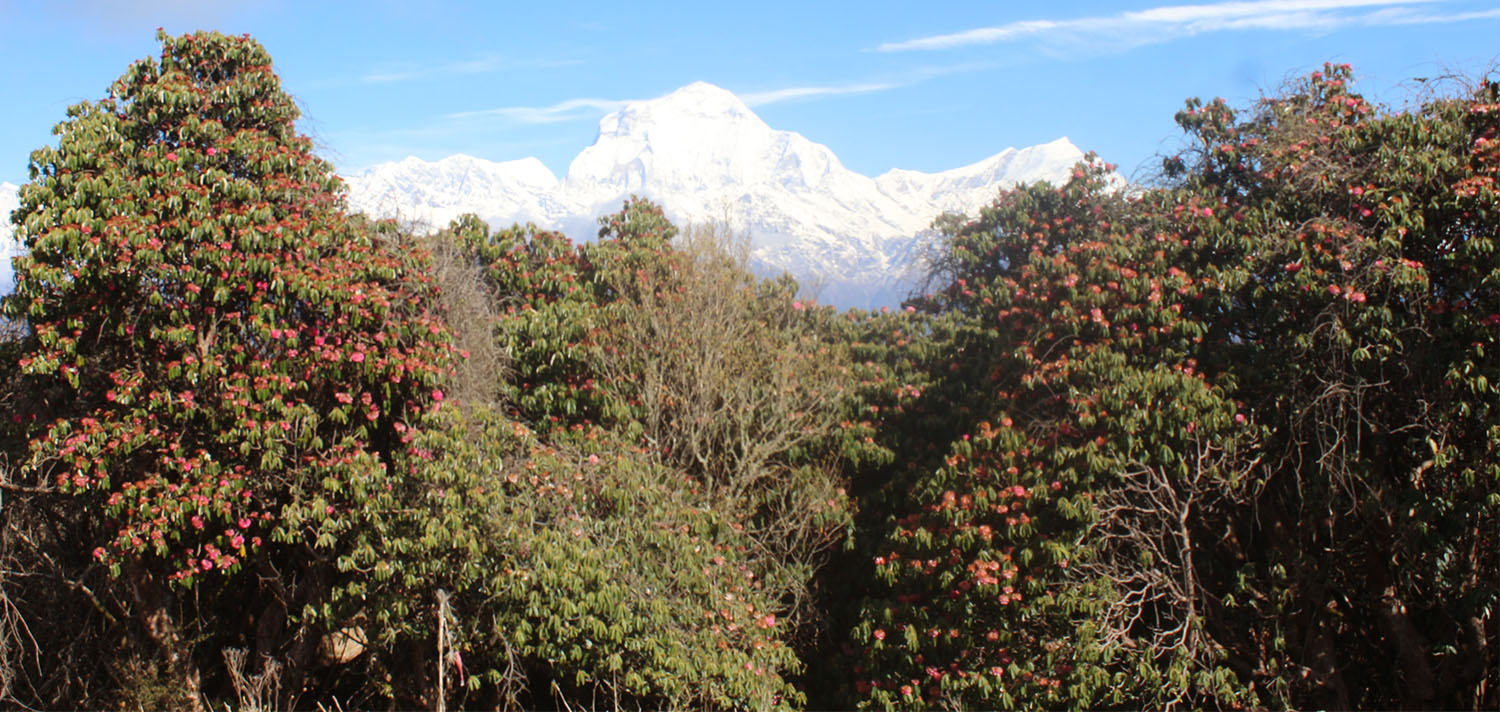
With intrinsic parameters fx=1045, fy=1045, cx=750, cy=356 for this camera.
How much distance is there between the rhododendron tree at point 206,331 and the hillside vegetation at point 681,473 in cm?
4

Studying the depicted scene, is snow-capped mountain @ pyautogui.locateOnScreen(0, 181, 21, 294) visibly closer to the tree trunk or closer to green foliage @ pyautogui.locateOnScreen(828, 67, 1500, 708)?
the tree trunk

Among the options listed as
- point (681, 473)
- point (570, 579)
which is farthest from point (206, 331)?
point (681, 473)

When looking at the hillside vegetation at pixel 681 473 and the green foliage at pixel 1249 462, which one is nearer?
the green foliage at pixel 1249 462

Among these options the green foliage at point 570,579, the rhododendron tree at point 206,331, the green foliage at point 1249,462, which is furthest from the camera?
the green foliage at point 570,579

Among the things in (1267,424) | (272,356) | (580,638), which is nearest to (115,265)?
(272,356)

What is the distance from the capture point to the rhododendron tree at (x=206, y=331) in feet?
31.1

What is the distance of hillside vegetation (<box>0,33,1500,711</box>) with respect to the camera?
948cm

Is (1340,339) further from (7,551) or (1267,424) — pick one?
(7,551)

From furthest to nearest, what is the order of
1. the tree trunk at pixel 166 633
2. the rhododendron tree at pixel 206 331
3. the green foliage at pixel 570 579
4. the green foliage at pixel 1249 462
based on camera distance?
the tree trunk at pixel 166 633 → the green foliage at pixel 570 579 → the rhododendron tree at pixel 206 331 → the green foliage at pixel 1249 462

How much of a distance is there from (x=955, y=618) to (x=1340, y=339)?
4505 mm

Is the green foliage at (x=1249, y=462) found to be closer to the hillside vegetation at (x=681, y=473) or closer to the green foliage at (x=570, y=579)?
the hillside vegetation at (x=681, y=473)

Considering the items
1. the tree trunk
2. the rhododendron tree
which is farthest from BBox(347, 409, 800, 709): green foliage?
the tree trunk

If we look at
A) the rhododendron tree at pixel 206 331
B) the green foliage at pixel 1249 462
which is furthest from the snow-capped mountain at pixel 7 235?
the green foliage at pixel 1249 462

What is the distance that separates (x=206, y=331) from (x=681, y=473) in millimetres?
5609
